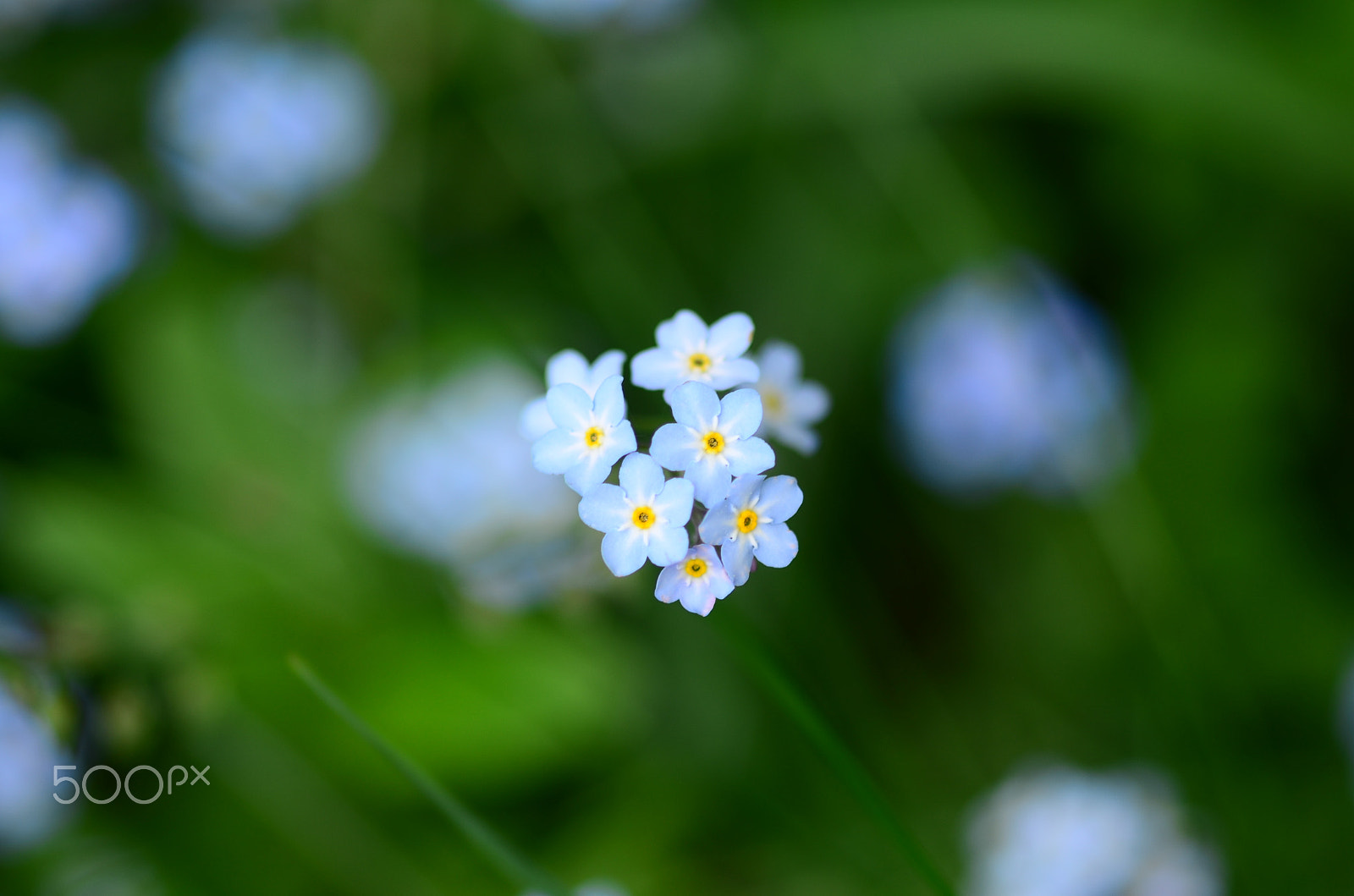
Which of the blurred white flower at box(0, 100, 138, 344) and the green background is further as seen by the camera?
the blurred white flower at box(0, 100, 138, 344)

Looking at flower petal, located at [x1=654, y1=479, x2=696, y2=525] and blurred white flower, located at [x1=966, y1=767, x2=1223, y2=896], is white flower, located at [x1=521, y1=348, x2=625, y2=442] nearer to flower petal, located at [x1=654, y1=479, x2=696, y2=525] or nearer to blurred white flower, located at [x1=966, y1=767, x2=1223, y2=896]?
flower petal, located at [x1=654, y1=479, x2=696, y2=525]

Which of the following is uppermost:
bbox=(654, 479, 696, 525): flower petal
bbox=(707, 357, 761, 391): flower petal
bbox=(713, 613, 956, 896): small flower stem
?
bbox=(707, 357, 761, 391): flower petal

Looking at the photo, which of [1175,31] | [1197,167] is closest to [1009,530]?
[1197,167]

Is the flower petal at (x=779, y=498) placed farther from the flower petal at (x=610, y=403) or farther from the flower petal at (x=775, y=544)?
the flower petal at (x=610, y=403)

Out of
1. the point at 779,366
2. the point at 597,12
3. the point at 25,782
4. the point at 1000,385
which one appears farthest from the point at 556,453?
the point at 597,12

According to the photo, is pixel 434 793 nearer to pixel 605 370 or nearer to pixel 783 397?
pixel 605 370

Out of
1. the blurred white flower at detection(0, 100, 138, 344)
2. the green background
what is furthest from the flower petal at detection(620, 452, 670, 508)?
the blurred white flower at detection(0, 100, 138, 344)
